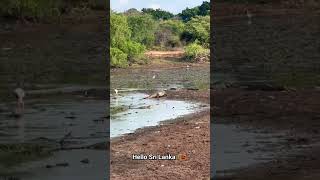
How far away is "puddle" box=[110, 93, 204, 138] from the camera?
47.2ft

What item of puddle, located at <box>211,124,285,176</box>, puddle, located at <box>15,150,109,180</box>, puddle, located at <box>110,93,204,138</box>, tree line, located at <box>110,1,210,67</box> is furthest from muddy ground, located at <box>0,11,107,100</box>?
puddle, located at <box>211,124,285,176</box>

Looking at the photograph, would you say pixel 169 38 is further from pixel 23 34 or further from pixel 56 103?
pixel 56 103

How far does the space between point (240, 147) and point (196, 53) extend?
32.5 metres

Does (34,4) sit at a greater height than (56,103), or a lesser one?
greater

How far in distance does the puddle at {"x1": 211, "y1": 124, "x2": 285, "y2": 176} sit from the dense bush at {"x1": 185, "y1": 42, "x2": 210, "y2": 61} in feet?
97.4

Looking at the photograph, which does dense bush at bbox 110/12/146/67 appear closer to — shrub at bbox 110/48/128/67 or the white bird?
shrub at bbox 110/48/128/67

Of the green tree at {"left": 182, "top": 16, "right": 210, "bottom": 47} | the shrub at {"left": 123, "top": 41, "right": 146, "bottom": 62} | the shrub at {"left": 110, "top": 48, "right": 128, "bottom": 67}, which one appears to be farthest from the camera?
the green tree at {"left": 182, "top": 16, "right": 210, "bottom": 47}

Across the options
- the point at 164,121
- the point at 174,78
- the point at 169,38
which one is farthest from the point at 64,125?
the point at 169,38

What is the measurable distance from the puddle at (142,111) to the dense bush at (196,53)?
2147 centimetres

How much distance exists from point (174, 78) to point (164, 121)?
14.7 meters

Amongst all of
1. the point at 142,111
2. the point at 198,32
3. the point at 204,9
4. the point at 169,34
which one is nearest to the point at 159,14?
the point at 204,9

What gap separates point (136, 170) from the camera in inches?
388

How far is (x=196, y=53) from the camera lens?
43.4 meters

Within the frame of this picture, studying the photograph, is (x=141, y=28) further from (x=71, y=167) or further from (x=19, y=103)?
(x=71, y=167)
